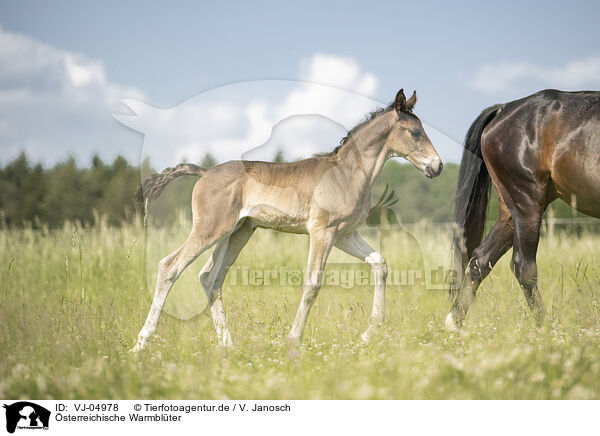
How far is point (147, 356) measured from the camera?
4.25 meters

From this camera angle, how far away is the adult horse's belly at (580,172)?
185 inches

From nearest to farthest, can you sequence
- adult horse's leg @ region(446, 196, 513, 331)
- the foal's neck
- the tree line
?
the foal's neck, adult horse's leg @ region(446, 196, 513, 331), the tree line

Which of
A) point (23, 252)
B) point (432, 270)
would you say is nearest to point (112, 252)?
point (23, 252)

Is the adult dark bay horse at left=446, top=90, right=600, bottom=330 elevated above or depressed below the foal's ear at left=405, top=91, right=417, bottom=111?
below

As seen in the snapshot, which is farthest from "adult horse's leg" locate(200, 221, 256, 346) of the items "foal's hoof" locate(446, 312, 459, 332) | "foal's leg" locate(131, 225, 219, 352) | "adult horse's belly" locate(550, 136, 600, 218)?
"adult horse's belly" locate(550, 136, 600, 218)

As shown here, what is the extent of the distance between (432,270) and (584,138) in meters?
2.13

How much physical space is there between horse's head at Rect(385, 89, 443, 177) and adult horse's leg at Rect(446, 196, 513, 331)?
1.21 metres

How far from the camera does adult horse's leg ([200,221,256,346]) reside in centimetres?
493

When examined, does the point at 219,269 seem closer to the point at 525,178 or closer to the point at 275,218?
the point at 275,218

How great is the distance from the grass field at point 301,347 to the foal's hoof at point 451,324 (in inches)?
5.8

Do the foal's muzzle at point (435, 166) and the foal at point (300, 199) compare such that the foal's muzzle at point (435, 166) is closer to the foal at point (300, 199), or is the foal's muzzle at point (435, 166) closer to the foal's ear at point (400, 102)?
the foal at point (300, 199)

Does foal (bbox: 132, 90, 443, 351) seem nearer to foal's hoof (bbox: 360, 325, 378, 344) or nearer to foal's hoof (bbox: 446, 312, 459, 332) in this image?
foal's hoof (bbox: 360, 325, 378, 344)

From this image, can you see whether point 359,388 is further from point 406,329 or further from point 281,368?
point 406,329

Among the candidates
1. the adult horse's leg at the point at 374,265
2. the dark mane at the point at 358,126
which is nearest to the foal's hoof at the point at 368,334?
the adult horse's leg at the point at 374,265
